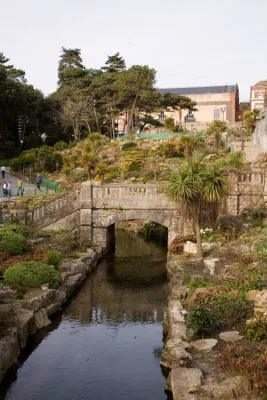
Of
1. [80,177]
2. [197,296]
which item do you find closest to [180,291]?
[197,296]

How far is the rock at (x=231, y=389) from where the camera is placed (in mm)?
10969

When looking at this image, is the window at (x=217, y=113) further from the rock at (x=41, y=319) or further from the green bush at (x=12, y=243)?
the rock at (x=41, y=319)

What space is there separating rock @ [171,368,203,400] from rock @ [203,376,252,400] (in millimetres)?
362

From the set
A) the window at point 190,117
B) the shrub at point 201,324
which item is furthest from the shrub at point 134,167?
the window at point 190,117

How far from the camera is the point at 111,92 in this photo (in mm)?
59062

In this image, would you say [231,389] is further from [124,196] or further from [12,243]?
[124,196]

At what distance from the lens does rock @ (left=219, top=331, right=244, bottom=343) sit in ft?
45.0

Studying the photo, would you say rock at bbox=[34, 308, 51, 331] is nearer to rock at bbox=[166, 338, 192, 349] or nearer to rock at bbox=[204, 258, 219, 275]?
rock at bbox=[166, 338, 192, 349]

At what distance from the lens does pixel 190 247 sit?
83.1 ft

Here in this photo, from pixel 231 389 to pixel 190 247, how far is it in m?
14.4

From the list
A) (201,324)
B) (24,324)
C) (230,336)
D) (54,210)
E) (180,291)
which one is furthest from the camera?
(54,210)

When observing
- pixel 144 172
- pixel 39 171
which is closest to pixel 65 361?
pixel 144 172

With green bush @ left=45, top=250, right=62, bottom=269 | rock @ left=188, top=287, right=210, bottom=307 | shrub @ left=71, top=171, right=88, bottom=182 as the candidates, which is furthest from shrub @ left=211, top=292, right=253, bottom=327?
shrub @ left=71, top=171, right=88, bottom=182

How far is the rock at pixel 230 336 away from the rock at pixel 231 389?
94.6 inches
